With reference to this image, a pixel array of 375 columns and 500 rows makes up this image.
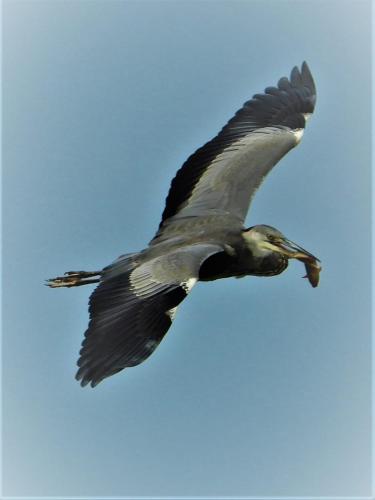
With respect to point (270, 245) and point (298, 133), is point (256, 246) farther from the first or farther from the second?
point (298, 133)

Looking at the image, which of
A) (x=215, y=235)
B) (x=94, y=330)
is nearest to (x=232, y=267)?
(x=215, y=235)

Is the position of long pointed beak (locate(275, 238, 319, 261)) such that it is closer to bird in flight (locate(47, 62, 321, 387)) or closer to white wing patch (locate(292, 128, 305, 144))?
bird in flight (locate(47, 62, 321, 387))

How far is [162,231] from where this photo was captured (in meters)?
8.31

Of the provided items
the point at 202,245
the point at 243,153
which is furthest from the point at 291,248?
the point at 243,153

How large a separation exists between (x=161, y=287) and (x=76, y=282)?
5.74 ft

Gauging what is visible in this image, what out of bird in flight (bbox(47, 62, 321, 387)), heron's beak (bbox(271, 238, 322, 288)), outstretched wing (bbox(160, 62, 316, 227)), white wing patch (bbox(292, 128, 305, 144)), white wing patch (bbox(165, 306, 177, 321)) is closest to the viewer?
bird in flight (bbox(47, 62, 321, 387))

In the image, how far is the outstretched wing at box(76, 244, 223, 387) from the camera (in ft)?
20.5

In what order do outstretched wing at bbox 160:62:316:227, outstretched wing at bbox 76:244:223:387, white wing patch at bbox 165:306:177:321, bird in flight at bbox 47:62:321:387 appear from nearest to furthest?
1. outstretched wing at bbox 76:244:223:387
2. bird in flight at bbox 47:62:321:387
3. white wing patch at bbox 165:306:177:321
4. outstretched wing at bbox 160:62:316:227

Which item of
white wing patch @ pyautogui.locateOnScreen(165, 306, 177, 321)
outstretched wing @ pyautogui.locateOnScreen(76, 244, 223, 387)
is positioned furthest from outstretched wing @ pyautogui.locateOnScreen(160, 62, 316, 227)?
white wing patch @ pyautogui.locateOnScreen(165, 306, 177, 321)

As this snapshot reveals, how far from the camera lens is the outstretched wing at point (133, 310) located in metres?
6.24

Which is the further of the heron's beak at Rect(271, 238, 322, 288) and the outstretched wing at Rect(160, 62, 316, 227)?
the outstretched wing at Rect(160, 62, 316, 227)

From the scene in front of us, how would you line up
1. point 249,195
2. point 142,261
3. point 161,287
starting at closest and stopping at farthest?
1. point 161,287
2. point 142,261
3. point 249,195

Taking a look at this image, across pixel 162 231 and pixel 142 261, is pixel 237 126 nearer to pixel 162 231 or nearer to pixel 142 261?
pixel 162 231

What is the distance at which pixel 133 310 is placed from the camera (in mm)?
6605
